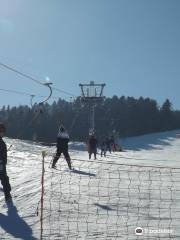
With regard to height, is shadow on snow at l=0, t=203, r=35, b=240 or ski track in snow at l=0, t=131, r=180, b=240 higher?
ski track in snow at l=0, t=131, r=180, b=240

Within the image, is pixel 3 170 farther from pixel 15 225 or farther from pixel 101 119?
pixel 101 119

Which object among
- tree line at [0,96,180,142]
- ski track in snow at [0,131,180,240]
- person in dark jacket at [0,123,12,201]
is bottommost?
ski track in snow at [0,131,180,240]

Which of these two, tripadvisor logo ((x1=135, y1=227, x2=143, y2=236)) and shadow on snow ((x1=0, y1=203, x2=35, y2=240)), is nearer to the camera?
tripadvisor logo ((x1=135, y1=227, x2=143, y2=236))

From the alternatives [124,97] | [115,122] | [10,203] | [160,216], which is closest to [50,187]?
[10,203]

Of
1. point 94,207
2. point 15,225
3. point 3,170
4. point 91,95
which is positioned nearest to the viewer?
point 15,225

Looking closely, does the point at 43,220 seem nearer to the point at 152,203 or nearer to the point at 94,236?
the point at 94,236

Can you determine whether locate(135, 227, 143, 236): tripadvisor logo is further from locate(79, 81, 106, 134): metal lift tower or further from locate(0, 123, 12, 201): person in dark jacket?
locate(79, 81, 106, 134): metal lift tower

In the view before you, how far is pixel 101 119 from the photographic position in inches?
4414

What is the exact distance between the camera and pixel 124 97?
128 meters

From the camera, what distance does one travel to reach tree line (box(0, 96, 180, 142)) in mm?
104106

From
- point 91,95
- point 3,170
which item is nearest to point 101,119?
point 91,95

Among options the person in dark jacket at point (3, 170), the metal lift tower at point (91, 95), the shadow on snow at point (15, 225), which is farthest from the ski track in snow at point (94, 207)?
the metal lift tower at point (91, 95)

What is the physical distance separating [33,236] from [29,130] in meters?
97.2

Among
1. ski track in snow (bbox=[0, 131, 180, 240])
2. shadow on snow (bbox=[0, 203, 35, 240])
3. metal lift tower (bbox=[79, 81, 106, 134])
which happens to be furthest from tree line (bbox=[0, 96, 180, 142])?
shadow on snow (bbox=[0, 203, 35, 240])
